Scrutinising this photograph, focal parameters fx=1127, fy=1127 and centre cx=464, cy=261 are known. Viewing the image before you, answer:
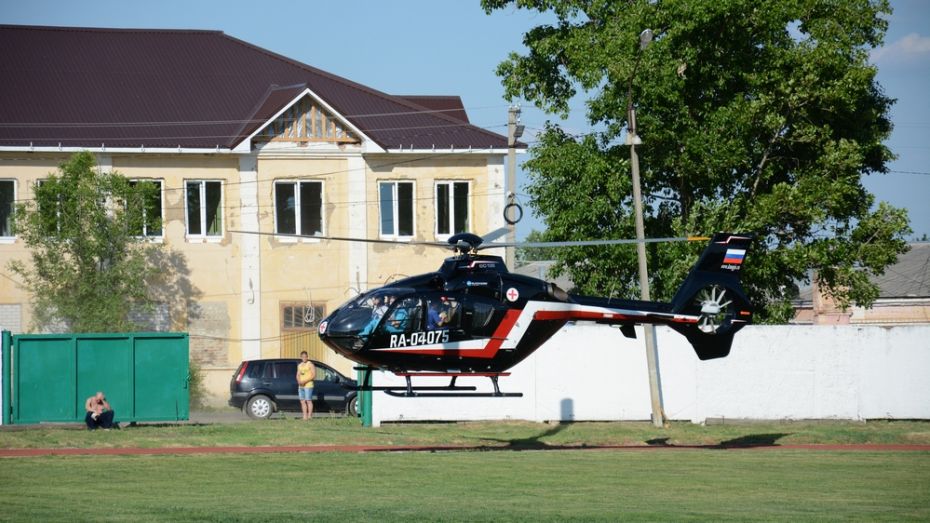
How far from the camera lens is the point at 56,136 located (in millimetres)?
41094

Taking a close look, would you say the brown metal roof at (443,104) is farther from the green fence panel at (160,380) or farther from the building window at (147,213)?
the green fence panel at (160,380)

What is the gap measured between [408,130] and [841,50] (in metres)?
16.9

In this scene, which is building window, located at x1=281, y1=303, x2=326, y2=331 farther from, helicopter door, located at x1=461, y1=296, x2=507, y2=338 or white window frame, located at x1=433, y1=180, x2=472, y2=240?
helicopter door, located at x1=461, y1=296, x2=507, y2=338

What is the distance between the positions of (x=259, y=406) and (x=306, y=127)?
12.4 m

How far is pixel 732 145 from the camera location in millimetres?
33469

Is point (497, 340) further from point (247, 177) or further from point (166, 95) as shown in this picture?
point (166, 95)

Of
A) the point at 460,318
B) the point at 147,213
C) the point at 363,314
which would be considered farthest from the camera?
the point at 147,213

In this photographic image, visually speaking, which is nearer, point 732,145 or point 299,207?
point 732,145

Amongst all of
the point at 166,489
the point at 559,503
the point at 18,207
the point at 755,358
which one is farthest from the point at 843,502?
the point at 18,207

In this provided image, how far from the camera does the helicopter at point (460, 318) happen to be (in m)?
20.1

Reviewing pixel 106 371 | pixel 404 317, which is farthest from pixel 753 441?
pixel 106 371

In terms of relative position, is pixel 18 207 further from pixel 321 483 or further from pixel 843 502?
pixel 843 502

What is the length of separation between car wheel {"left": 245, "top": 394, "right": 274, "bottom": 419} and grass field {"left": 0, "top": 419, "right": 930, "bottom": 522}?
230 inches

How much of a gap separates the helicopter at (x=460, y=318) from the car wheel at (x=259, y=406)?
1389 cm
